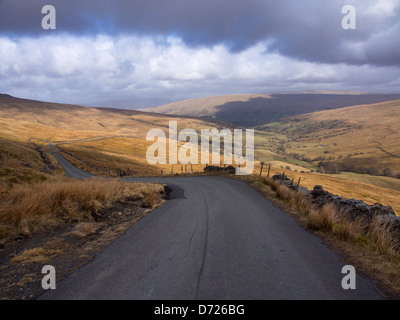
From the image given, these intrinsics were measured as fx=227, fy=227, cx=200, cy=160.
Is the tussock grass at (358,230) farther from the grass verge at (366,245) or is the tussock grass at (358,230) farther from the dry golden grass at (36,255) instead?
the dry golden grass at (36,255)

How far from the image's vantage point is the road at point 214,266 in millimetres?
3988

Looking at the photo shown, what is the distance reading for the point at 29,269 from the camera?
183 inches

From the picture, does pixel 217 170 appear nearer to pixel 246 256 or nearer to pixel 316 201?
pixel 316 201

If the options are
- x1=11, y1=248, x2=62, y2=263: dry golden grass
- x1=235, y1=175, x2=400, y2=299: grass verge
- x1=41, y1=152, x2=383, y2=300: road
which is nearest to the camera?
x1=41, y1=152, x2=383, y2=300: road

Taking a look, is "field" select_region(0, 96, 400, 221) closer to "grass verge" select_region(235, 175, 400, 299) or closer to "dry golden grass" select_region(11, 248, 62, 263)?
"dry golden grass" select_region(11, 248, 62, 263)

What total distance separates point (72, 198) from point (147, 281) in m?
5.94

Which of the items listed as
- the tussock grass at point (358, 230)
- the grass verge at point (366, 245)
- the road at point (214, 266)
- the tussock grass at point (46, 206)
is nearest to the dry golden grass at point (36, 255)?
the road at point (214, 266)

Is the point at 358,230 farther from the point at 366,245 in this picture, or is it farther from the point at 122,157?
the point at 122,157

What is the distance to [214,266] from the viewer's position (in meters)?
4.93

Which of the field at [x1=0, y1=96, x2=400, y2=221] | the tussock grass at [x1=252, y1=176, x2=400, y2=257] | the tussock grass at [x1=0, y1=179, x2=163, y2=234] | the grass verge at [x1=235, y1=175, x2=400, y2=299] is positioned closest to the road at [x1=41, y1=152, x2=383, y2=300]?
the grass verge at [x1=235, y1=175, x2=400, y2=299]

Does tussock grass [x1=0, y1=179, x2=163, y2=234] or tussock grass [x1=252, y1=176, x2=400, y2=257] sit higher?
tussock grass [x1=0, y1=179, x2=163, y2=234]

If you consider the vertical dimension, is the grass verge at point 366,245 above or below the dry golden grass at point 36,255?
below

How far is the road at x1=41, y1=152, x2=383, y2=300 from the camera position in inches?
157
